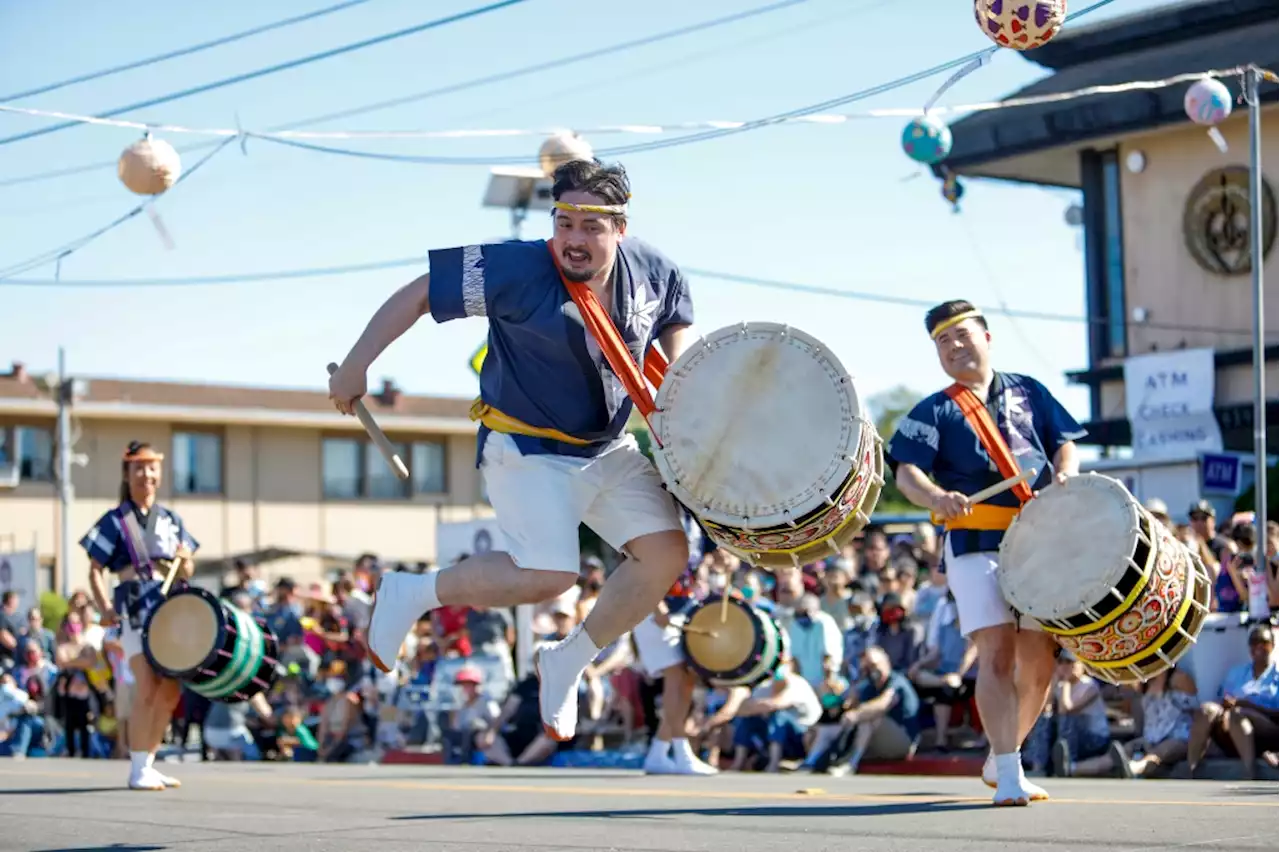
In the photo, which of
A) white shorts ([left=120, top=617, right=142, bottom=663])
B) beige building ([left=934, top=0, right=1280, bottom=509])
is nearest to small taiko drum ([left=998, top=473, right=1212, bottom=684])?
white shorts ([left=120, top=617, right=142, bottom=663])

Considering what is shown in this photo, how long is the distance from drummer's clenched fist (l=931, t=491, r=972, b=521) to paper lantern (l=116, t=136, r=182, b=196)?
8544 mm

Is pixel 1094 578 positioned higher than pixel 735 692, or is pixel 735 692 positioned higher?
pixel 1094 578

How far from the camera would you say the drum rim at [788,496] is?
613cm

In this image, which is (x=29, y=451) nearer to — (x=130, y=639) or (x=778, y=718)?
(x=778, y=718)

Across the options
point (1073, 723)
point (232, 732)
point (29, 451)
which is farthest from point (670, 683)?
point (29, 451)

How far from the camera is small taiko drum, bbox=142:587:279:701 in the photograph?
10281mm

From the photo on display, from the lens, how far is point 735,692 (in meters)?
14.8

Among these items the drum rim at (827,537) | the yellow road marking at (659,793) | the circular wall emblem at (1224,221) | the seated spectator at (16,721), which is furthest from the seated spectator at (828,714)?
the circular wall emblem at (1224,221)

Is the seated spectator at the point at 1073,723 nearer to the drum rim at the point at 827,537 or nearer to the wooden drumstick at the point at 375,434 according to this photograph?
the drum rim at the point at 827,537

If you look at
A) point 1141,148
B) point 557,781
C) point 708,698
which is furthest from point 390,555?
point 557,781

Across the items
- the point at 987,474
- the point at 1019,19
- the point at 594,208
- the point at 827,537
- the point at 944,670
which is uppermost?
the point at 1019,19

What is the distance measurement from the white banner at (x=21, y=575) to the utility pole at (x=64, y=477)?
43.6 feet

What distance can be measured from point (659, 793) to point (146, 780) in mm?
3111

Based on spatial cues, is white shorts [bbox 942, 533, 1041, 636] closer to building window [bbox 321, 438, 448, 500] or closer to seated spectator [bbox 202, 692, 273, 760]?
seated spectator [bbox 202, 692, 273, 760]
